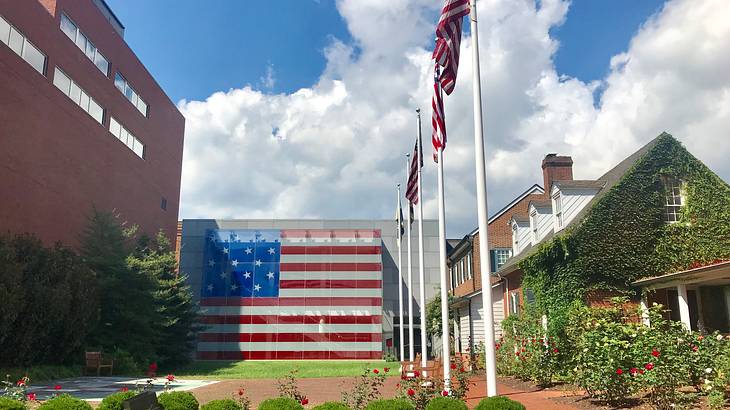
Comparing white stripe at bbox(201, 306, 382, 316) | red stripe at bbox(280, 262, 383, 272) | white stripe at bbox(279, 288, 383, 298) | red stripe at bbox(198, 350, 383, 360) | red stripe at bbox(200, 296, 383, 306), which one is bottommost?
red stripe at bbox(198, 350, 383, 360)

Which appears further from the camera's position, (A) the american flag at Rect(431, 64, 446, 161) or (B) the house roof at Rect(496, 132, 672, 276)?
(B) the house roof at Rect(496, 132, 672, 276)

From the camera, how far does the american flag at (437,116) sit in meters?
13.2

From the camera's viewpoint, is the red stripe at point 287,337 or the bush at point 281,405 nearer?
the bush at point 281,405

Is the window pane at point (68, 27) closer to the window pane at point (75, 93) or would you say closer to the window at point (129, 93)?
the window pane at point (75, 93)

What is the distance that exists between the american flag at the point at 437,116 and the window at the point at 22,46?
1990 centimetres

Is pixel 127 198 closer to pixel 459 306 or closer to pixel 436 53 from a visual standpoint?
pixel 459 306

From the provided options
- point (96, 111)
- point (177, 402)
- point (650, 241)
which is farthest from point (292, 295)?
point (177, 402)

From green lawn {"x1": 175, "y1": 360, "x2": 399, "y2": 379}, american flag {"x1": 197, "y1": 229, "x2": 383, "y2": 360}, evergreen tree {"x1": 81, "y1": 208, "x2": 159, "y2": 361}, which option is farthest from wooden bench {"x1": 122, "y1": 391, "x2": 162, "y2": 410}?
american flag {"x1": 197, "y1": 229, "x2": 383, "y2": 360}

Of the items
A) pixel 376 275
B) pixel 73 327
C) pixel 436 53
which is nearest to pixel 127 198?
pixel 73 327

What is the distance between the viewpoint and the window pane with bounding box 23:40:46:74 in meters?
25.4

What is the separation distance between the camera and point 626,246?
1845cm

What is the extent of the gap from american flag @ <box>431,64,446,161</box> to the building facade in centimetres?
3159

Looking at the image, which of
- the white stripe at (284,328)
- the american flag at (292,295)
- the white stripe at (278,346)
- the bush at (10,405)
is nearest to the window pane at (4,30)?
the bush at (10,405)

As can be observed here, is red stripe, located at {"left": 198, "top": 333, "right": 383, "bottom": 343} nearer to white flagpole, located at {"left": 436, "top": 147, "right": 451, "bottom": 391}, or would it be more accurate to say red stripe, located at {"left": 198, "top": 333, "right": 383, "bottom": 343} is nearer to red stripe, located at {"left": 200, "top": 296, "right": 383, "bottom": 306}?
red stripe, located at {"left": 200, "top": 296, "right": 383, "bottom": 306}
